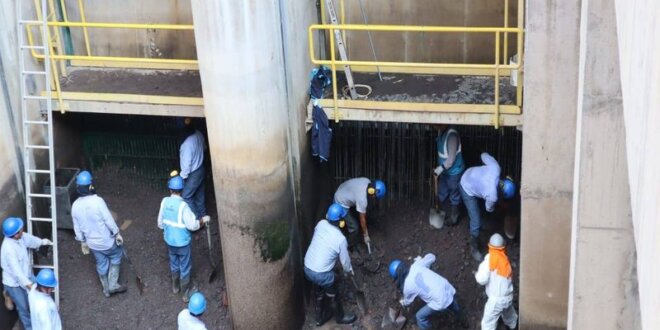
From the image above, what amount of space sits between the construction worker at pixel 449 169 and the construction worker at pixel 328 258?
1.50 m

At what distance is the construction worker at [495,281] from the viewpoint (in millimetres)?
9977

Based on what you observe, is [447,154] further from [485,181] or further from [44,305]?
[44,305]

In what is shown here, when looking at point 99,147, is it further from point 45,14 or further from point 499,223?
point 499,223

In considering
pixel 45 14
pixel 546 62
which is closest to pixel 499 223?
pixel 546 62

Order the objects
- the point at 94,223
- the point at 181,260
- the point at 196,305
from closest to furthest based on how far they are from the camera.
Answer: the point at 196,305
the point at 94,223
the point at 181,260

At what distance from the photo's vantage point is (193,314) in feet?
31.2

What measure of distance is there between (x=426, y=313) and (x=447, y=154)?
210cm

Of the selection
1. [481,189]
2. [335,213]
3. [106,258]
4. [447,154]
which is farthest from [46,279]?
[481,189]

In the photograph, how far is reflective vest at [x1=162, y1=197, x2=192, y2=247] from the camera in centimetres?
1093

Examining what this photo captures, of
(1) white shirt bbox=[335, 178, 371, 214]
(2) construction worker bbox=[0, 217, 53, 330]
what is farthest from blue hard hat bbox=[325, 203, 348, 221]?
(2) construction worker bbox=[0, 217, 53, 330]

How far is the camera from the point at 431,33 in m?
11.6

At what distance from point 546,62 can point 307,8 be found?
9.89ft

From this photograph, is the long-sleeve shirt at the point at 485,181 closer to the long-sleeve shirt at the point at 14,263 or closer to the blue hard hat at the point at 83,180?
the blue hard hat at the point at 83,180

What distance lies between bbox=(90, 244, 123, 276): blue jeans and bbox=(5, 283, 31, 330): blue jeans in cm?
94
